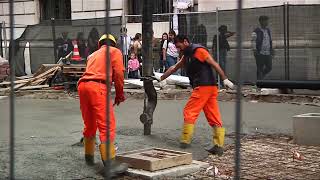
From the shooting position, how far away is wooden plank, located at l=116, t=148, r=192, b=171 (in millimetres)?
6004

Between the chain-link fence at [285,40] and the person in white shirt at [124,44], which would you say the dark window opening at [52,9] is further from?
the chain-link fence at [285,40]

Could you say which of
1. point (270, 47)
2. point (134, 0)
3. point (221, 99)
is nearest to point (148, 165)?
point (221, 99)

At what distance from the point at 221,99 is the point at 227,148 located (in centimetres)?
613

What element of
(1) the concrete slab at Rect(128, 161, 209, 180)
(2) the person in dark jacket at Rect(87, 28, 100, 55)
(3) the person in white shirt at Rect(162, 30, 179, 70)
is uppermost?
(2) the person in dark jacket at Rect(87, 28, 100, 55)

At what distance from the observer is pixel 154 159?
6.06 m

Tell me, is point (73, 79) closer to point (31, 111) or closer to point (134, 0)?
point (31, 111)

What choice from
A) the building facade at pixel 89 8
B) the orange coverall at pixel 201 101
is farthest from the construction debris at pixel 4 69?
the orange coverall at pixel 201 101

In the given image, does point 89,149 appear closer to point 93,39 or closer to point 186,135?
point 186,135

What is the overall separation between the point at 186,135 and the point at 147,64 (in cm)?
178

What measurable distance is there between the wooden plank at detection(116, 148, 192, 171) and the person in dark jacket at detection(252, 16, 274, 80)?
852 centimetres

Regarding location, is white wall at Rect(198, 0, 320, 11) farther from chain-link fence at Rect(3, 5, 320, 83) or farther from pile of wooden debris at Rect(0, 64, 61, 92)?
pile of wooden debris at Rect(0, 64, 61, 92)

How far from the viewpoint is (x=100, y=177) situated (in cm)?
595

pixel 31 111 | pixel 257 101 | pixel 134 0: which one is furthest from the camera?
pixel 134 0

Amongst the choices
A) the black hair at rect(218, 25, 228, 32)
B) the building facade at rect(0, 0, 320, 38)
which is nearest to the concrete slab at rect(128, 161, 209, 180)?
the black hair at rect(218, 25, 228, 32)
